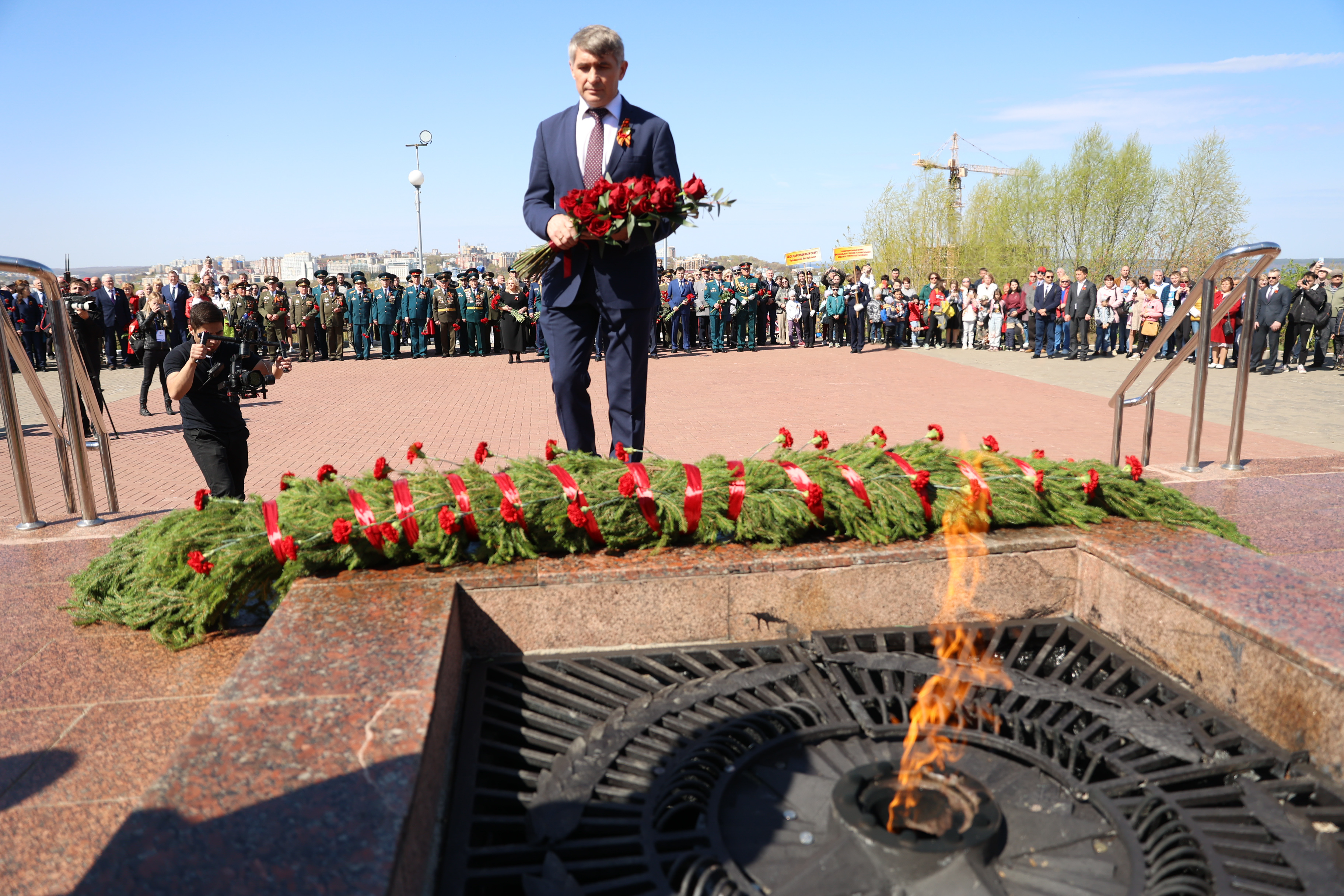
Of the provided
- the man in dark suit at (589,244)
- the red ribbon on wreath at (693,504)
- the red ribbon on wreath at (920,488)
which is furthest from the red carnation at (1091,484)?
the man in dark suit at (589,244)

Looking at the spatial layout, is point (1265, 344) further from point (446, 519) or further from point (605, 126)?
point (446, 519)

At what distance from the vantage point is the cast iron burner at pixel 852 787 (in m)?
1.95

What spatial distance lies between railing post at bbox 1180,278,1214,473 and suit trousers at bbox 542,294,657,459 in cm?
345

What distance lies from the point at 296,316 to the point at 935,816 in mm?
20871

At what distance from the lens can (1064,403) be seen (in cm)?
1161

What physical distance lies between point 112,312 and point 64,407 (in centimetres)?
1575

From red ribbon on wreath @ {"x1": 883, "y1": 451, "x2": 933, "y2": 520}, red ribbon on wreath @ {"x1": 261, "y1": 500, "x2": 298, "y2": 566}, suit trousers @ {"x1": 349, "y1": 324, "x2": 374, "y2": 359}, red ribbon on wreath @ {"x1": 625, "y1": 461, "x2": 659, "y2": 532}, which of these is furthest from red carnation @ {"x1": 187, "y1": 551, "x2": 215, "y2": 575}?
suit trousers @ {"x1": 349, "y1": 324, "x2": 374, "y2": 359}

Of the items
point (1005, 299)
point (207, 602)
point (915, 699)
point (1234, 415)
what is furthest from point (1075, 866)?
point (1005, 299)

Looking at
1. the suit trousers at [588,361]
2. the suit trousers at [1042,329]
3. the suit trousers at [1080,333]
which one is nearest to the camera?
the suit trousers at [588,361]

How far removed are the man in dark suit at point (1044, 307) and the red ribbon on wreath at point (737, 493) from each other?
1783cm

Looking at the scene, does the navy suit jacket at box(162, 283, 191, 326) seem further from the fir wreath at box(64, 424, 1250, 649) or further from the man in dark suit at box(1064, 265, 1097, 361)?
the man in dark suit at box(1064, 265, 1097, 361)

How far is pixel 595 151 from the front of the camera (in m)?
4.09

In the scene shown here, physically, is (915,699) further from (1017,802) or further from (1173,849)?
(1173,849)

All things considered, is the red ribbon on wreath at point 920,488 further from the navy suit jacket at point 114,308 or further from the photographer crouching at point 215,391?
the navy suit jacket at point 114,308
